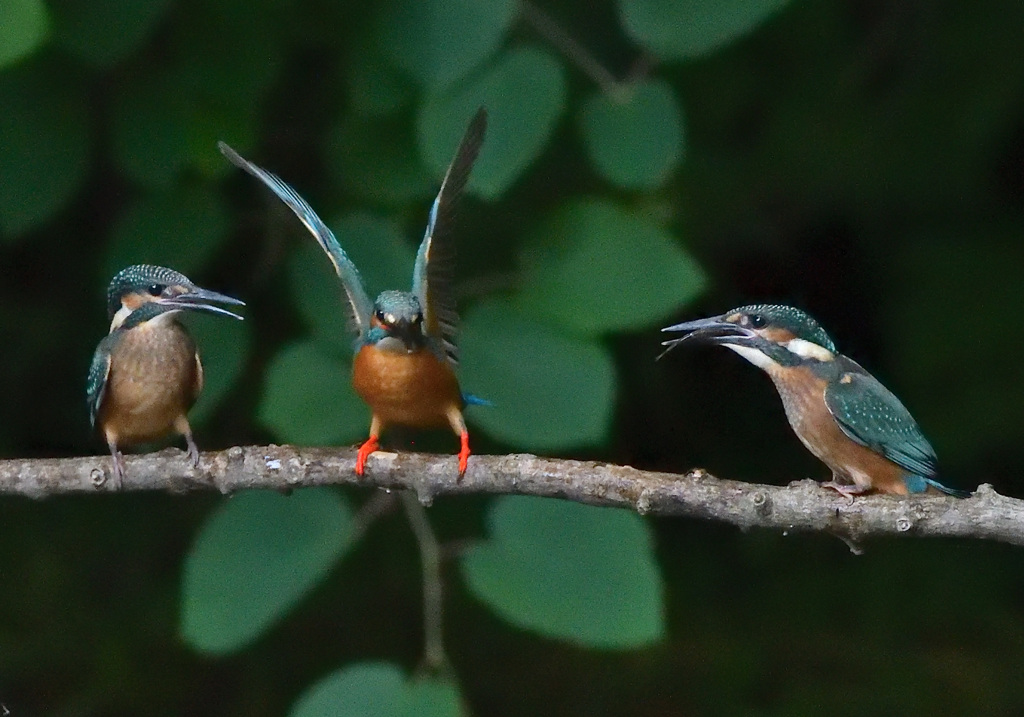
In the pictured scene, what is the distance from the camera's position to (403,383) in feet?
5.64

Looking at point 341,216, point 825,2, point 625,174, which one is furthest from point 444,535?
point 825,2

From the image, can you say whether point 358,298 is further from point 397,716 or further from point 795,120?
point 795,120

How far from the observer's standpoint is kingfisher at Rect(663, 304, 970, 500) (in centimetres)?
174

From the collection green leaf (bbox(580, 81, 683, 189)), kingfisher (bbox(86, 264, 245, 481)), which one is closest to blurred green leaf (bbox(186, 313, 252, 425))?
kingfisher (bbox(86, 264, 245, 481))

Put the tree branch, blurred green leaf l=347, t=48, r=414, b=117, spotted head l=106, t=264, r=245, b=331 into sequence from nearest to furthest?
1. the tree branch
2. spotted head l=106, t=264, r=245, b=331
3. blurred green leaf l=347, t=48, r=414, b=117

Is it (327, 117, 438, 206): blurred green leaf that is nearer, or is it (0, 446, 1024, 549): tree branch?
(0, 446, 1024, 549): tree branch

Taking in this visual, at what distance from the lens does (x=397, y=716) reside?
6.00ft

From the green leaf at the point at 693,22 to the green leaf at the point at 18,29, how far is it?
0.81 meters

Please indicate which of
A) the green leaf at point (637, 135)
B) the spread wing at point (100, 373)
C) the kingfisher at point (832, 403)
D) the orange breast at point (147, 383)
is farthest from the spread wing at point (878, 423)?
the spread wing at point (100, 373)

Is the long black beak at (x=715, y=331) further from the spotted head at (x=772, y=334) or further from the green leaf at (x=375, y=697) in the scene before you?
the green leaf at (x=375, y=697)

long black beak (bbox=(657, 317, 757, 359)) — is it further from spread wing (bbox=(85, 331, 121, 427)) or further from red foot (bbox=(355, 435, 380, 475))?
spread wing (bbox=(85, 331, 121, 427))

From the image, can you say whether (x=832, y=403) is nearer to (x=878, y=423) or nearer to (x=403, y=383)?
(x=878, y=423)

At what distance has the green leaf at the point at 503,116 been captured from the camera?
1832mm

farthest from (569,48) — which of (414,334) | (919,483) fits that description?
(919,483)
